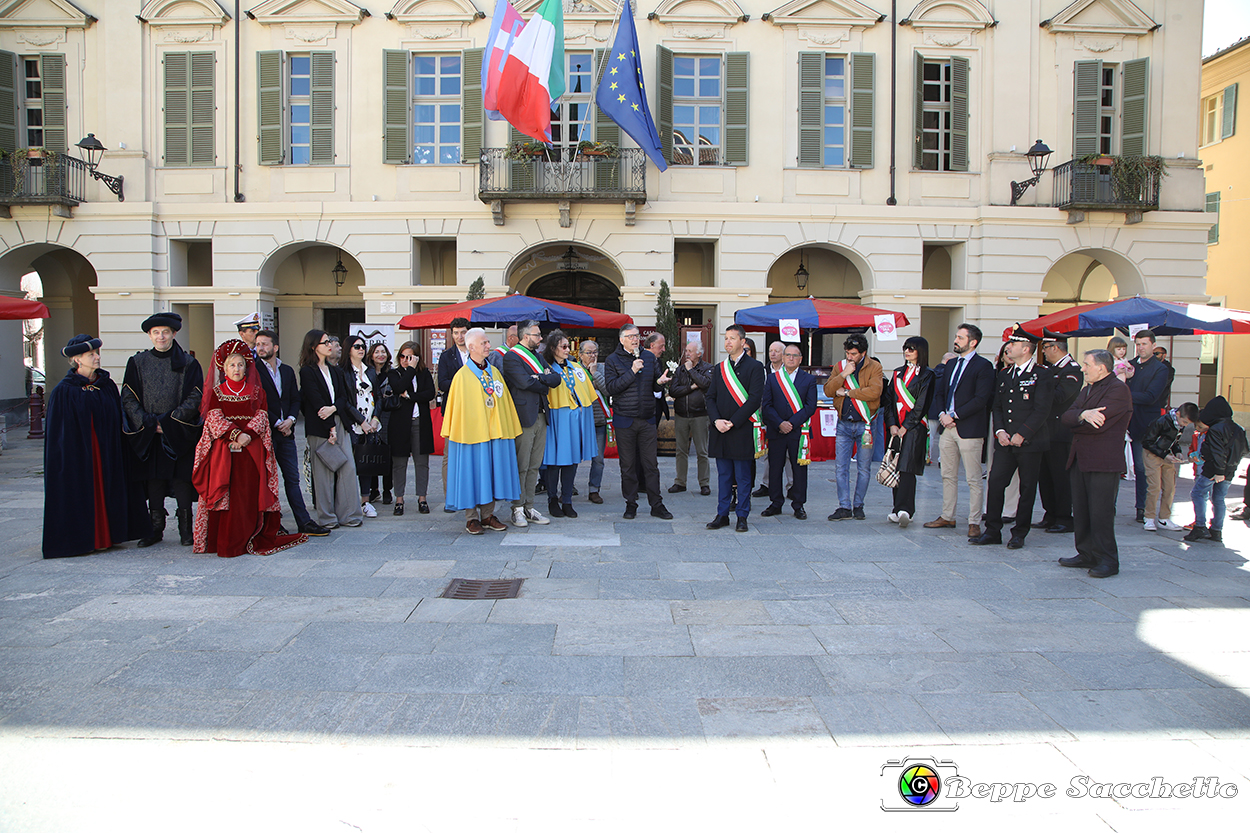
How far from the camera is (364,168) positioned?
1684cm

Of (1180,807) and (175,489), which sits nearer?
(1180,807)

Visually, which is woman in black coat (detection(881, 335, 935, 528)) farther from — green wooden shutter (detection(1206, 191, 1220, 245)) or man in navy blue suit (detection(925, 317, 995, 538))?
green wooden shutter (detection(1206, 191, 1220, 245))

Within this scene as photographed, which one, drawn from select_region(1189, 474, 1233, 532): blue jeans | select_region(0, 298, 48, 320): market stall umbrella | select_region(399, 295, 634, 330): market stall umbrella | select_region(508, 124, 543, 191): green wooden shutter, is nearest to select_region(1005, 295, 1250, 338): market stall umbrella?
select_region(1189, 474, 1233, 532): blue jeans

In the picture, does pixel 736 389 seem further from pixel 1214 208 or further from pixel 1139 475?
pixel 1214 208

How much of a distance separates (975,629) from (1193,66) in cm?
1777

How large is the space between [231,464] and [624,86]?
9.87m

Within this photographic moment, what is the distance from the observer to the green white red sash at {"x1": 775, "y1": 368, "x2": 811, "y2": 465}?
→ 8430 mm

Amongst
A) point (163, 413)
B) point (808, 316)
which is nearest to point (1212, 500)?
point (808, 316)

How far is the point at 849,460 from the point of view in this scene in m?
8.54

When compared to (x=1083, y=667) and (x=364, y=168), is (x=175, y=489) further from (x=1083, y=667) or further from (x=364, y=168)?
(x=364, y=168)

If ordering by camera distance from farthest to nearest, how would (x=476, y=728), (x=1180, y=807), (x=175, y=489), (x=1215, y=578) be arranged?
1. (x=175, y=489)
2. (x=1215, y=578)
3. (x=476, y=728)
4. (x=1180, y=807)

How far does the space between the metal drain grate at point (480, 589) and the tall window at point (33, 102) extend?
1737 cm

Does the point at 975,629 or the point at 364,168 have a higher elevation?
the point at 364,168

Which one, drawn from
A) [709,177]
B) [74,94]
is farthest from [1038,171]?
[74,94]
